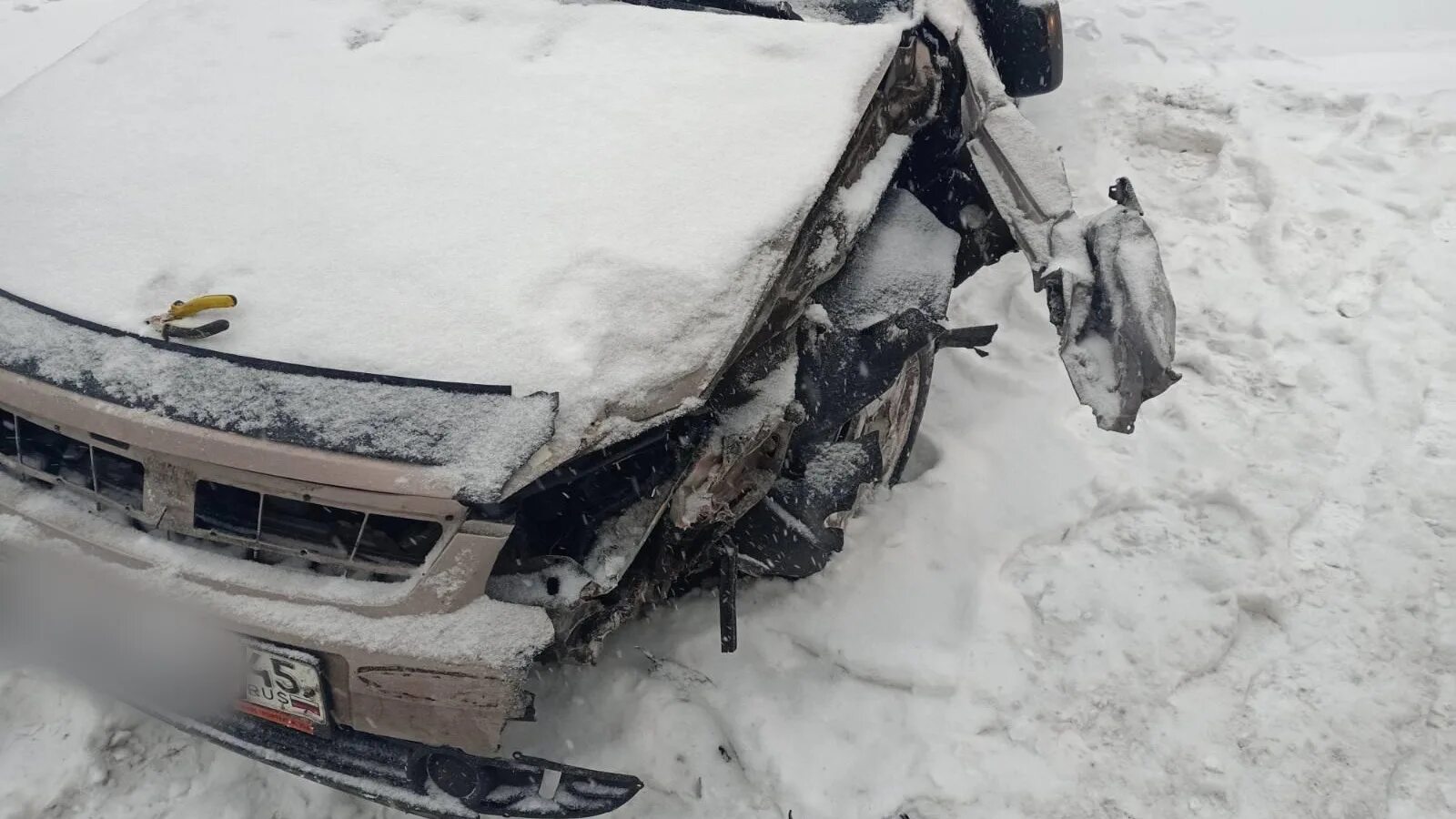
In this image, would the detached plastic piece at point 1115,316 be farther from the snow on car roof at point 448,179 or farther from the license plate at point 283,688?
the license plate at point 283,688

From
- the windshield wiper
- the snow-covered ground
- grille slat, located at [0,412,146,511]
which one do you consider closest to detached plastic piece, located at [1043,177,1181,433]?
the snow-covered ground

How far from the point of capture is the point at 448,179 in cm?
235

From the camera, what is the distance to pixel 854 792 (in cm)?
242

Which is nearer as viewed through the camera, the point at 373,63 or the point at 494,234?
the point at 494,234

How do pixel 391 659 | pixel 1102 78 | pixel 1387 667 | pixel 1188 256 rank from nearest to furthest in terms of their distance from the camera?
pixel 391 659
pixel 1387 667
pixel 1188 256
pixel 1102 78

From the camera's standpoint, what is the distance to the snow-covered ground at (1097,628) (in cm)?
244

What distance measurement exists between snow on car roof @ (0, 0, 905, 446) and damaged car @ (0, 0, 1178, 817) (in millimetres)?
10

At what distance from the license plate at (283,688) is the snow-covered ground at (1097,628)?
0.50m

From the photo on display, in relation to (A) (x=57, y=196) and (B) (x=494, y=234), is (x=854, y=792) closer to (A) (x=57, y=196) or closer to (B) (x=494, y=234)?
(B) (x=494, y=234)

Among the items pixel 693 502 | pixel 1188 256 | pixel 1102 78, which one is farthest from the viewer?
pixel 1102 78

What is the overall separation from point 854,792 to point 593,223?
1499 millimetres

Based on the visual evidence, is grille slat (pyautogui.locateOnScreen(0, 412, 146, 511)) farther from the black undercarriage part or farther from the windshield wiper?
the windshield wiper

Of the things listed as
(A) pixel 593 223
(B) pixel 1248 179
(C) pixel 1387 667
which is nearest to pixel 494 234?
(A) pixel 593 223

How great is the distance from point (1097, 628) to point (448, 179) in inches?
83.3
